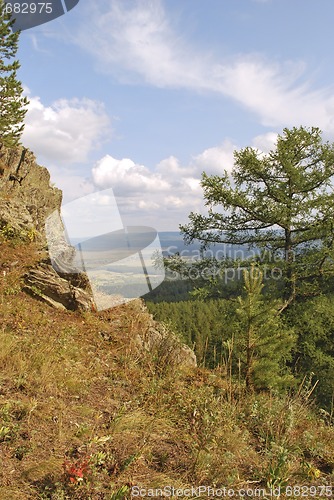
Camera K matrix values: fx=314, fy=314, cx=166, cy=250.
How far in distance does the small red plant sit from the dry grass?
1 centimetres

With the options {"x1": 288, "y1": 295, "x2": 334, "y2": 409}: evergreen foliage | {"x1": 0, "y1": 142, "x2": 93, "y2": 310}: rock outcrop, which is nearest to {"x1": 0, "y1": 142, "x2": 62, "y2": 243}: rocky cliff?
{"x1": 0, "y1": 142, "x2": 93, "y2": 310}: rock outcrop

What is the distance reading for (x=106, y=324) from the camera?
25.1ft

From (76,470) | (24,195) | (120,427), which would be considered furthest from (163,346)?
(24,195)

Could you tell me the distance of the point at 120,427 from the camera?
13.1 feet

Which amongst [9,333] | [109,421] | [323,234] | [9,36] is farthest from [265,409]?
[9,36]

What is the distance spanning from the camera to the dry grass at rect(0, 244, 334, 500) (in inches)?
125

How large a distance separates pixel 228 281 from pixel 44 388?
34.0 ft

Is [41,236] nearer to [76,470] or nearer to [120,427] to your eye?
[120,427]

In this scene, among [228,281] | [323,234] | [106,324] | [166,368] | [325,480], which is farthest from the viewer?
[228,281]

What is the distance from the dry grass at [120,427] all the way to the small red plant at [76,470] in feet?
0.04

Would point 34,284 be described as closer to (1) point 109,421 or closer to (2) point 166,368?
(2) point 166,368

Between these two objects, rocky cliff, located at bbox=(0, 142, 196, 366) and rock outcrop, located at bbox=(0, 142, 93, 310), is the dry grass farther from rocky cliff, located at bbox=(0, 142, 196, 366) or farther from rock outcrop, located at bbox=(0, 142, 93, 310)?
rock outcrop, located at bbox=(0, 142, 93, 310)

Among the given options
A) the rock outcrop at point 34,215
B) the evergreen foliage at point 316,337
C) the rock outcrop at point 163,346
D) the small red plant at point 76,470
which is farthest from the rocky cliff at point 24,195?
the evergreen foliage at point 316,337

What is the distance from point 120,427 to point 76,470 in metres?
1.14
